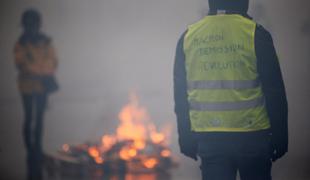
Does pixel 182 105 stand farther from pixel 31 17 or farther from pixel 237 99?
pixel 31 17

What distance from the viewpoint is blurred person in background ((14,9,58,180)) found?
7180 millimetres

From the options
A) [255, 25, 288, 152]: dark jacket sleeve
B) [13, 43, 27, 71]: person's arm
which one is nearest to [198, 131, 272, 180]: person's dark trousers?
[255, 25, 288, 152]: dark jacket sleeve

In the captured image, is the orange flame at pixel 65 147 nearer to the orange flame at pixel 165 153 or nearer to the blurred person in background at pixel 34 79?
the blurred person in background at pixel 34 79

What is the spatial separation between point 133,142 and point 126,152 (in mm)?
194

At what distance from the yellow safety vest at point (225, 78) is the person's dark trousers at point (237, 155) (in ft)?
0.20

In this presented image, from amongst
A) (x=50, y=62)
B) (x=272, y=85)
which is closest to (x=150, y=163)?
(x=50, y=62)

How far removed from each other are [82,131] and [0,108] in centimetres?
121

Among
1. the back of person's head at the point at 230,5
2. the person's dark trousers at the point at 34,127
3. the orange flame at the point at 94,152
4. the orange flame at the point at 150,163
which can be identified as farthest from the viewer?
the person's dark trousers at the point at 34,127

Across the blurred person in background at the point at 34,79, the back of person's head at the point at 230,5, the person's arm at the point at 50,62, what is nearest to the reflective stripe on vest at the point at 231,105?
the back of person's head at the point at 230,5

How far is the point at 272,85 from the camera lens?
3.86m

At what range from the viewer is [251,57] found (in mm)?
3855

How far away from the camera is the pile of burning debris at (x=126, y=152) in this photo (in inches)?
270

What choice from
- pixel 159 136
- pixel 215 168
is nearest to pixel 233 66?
pixel 215 168

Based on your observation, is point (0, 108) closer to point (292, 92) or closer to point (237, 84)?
point (292, 92)
